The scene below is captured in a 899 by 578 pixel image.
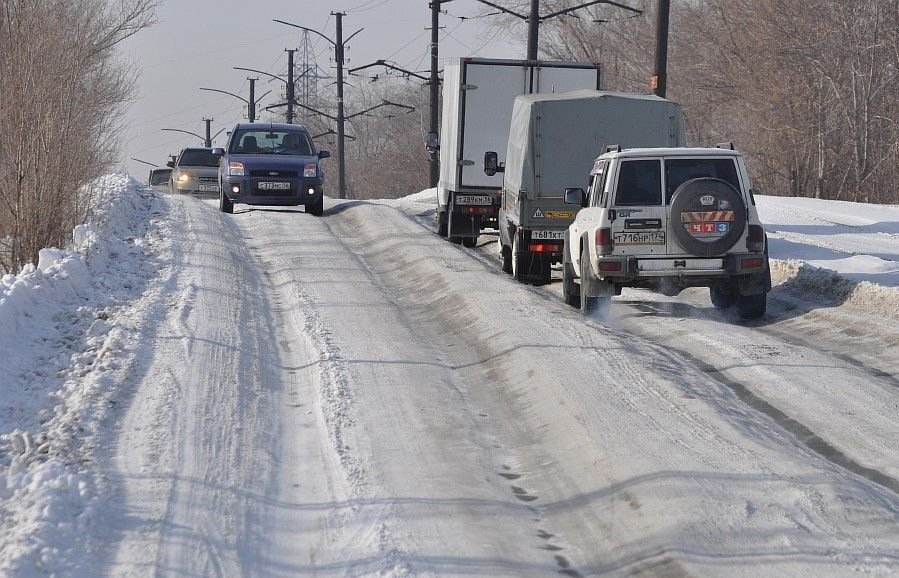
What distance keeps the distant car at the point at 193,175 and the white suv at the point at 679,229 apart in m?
22.7

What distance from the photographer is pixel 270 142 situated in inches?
1056

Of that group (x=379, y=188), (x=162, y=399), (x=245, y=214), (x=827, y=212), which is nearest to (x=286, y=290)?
(x=162, y=399)

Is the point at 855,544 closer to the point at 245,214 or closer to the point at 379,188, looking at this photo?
the point at 245,214

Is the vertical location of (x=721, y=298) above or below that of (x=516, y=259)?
below

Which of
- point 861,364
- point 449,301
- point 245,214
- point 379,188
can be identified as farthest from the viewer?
point 379,188

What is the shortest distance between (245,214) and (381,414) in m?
18.4

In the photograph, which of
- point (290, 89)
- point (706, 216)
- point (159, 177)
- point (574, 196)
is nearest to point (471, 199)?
point (574, 196)

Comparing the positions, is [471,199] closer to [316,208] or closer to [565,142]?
[565,142]

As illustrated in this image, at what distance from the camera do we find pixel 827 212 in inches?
1062

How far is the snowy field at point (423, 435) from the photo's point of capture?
5746mm

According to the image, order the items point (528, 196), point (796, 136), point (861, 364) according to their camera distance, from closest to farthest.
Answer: point (861, 364) → point (528, 196) → point (796, 136)

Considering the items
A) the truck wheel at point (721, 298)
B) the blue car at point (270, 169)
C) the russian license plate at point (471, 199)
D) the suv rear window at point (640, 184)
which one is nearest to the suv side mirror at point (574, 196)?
the suv rear window at point (640, 184)

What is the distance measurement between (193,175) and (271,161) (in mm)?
9199

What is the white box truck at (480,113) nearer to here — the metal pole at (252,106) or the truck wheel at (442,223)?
the truck wheel at (442,223)
